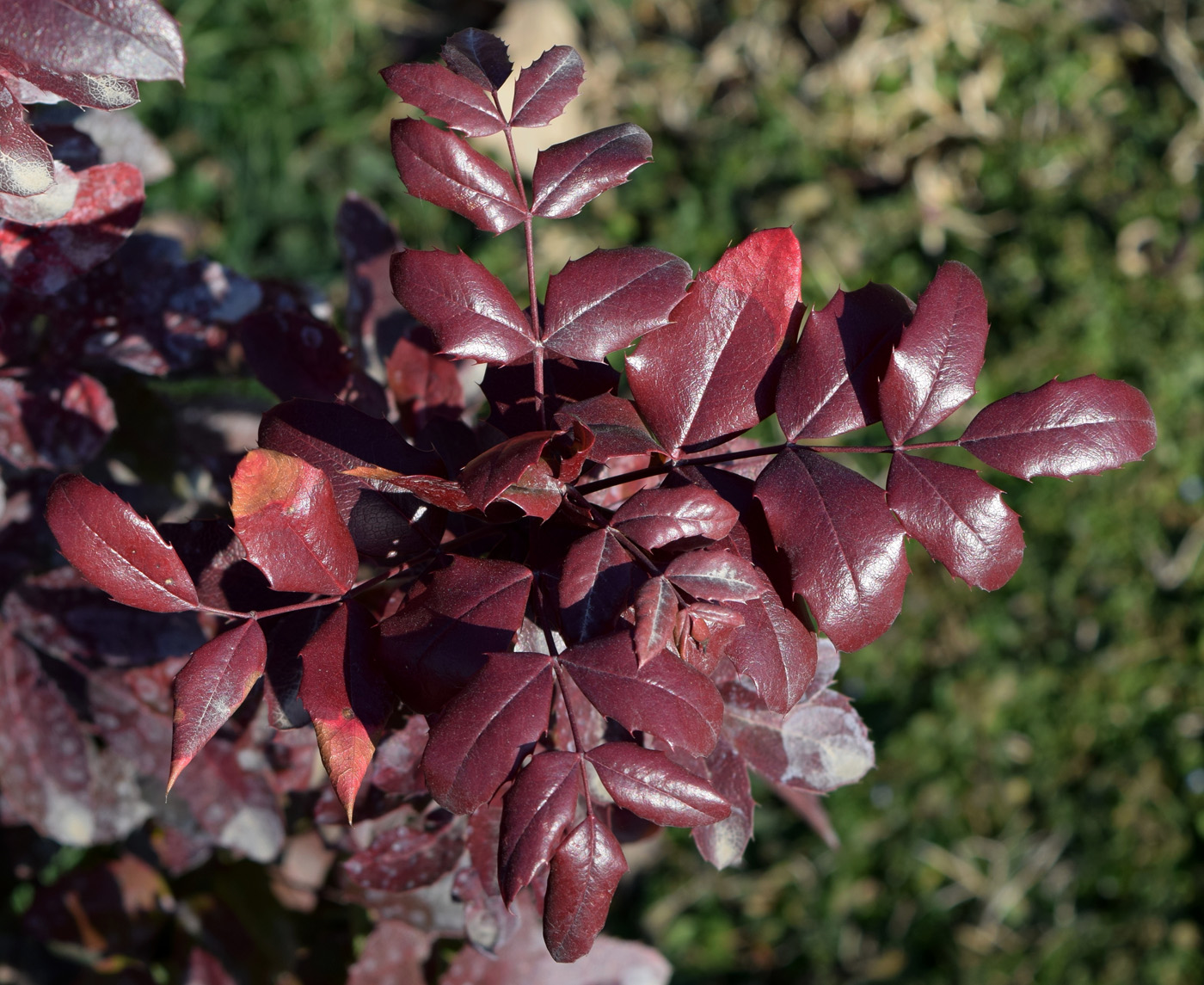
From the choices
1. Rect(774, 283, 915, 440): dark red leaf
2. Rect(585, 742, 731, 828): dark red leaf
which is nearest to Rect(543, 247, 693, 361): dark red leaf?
Rect(774, 283, 915, 440): dark red leaf

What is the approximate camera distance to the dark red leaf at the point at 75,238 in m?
1.09

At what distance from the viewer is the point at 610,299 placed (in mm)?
896

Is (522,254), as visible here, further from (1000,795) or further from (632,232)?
(1000,795)

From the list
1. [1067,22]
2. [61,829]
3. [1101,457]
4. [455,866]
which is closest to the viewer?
[1101,457]

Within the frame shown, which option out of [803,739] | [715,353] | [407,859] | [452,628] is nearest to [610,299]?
[715,353]

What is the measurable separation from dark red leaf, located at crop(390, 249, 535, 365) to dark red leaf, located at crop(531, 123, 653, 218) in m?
0.09

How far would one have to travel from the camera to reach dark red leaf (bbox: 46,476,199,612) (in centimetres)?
84

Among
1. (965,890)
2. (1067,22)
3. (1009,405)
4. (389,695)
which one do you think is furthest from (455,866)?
(1067,22)

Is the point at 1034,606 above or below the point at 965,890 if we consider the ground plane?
above

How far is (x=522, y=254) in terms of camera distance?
9.36ft

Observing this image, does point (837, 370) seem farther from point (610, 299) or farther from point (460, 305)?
point (460, 305)

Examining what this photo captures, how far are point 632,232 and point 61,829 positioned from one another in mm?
2231

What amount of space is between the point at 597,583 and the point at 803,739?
0.45 metres

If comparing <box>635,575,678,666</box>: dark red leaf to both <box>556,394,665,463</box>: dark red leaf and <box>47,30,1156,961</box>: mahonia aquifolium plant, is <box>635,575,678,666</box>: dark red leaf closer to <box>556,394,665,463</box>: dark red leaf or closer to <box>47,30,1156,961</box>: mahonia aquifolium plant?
<box>47,30,1156,961</box>: mahonia aquifolium plant
